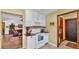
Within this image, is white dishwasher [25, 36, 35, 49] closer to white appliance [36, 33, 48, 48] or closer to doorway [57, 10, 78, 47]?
white appliance [36, 33, 48, 48]

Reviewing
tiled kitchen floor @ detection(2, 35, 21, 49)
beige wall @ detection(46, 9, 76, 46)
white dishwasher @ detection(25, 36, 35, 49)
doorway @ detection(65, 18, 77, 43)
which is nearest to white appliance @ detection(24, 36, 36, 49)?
white dishwasher @ detection(25, 36, 35, 49)

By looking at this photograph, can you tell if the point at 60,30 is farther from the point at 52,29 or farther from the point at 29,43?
the point at 29,43

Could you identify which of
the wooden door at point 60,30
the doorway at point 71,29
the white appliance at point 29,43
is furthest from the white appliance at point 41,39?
the doorway at point 71,29

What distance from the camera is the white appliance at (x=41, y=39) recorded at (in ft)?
5.40

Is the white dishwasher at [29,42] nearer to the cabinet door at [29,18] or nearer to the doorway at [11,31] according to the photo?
the doorway at [11,31]

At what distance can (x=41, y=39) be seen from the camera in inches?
65.6

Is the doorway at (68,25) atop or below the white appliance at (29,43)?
atop

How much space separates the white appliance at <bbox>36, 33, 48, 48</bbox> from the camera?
1.65 meters

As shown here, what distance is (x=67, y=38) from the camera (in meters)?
1.62

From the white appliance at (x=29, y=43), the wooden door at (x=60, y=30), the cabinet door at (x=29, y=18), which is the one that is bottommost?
the white appliance at (x=29, y=43)

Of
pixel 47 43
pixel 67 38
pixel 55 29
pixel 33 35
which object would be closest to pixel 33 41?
pixel 33 35

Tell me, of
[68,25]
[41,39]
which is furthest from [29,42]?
[68,25]

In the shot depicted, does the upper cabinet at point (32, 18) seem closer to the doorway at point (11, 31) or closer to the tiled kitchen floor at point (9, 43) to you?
the doorway at point (11, 31)

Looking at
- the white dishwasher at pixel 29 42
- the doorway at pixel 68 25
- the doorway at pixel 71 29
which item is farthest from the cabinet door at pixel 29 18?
the doorway at pixel 71 29
